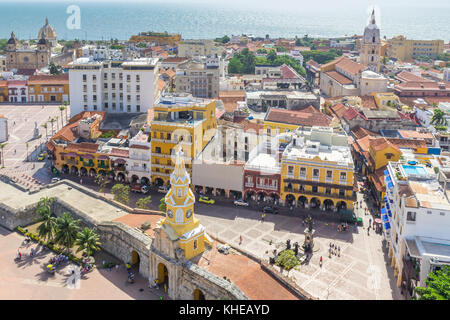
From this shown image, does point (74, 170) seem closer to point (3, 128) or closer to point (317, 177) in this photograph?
point (3, 128)

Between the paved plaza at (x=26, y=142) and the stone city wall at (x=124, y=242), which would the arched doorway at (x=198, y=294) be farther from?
the paved plaza at (x=26, y=142)

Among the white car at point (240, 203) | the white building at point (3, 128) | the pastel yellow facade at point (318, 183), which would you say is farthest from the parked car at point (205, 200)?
the white building at point (3, 128)

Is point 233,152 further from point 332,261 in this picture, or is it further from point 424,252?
point 424,252

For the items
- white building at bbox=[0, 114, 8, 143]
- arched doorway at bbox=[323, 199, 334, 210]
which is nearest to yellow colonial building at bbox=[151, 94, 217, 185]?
arched doorway at bbox=[323, 199, 334, 210]

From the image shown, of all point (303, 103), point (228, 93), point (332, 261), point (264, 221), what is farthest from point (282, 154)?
point (228, 93)

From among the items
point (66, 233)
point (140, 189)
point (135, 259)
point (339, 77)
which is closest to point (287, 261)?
point (135, 259)

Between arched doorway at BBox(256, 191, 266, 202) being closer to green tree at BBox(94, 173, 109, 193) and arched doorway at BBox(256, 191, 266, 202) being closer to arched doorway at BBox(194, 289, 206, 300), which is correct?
green tree at BBox(94, 173, 109, 193)
